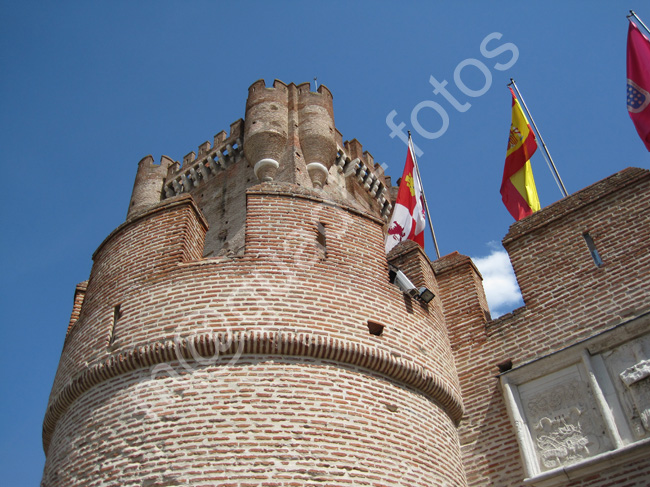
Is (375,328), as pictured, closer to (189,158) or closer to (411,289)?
(411,289)

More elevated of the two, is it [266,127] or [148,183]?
[148,183]

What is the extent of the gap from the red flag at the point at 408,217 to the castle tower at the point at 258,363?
341 centimetres

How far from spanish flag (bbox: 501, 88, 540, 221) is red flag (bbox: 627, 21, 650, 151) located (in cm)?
234

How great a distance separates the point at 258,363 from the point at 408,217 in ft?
23.2

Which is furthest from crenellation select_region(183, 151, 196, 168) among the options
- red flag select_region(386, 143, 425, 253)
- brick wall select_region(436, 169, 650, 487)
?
brick wall select_region(436, 169, 650, 487)

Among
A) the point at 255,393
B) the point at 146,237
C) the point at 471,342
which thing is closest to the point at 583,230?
the point at 471,342

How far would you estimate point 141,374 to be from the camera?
265 inches

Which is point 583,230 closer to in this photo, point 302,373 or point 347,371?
point 347,371

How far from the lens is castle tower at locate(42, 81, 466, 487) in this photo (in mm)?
6074

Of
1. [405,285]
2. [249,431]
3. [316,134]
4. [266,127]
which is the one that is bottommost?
[249,431]

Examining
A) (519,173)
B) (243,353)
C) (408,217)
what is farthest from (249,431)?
(519,173)

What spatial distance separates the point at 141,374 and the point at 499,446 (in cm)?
450

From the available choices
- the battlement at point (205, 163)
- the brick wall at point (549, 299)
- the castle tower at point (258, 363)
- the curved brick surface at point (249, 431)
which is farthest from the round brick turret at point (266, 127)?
the curved brick surface at point (249, 431)

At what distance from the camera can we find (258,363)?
21.8ft
